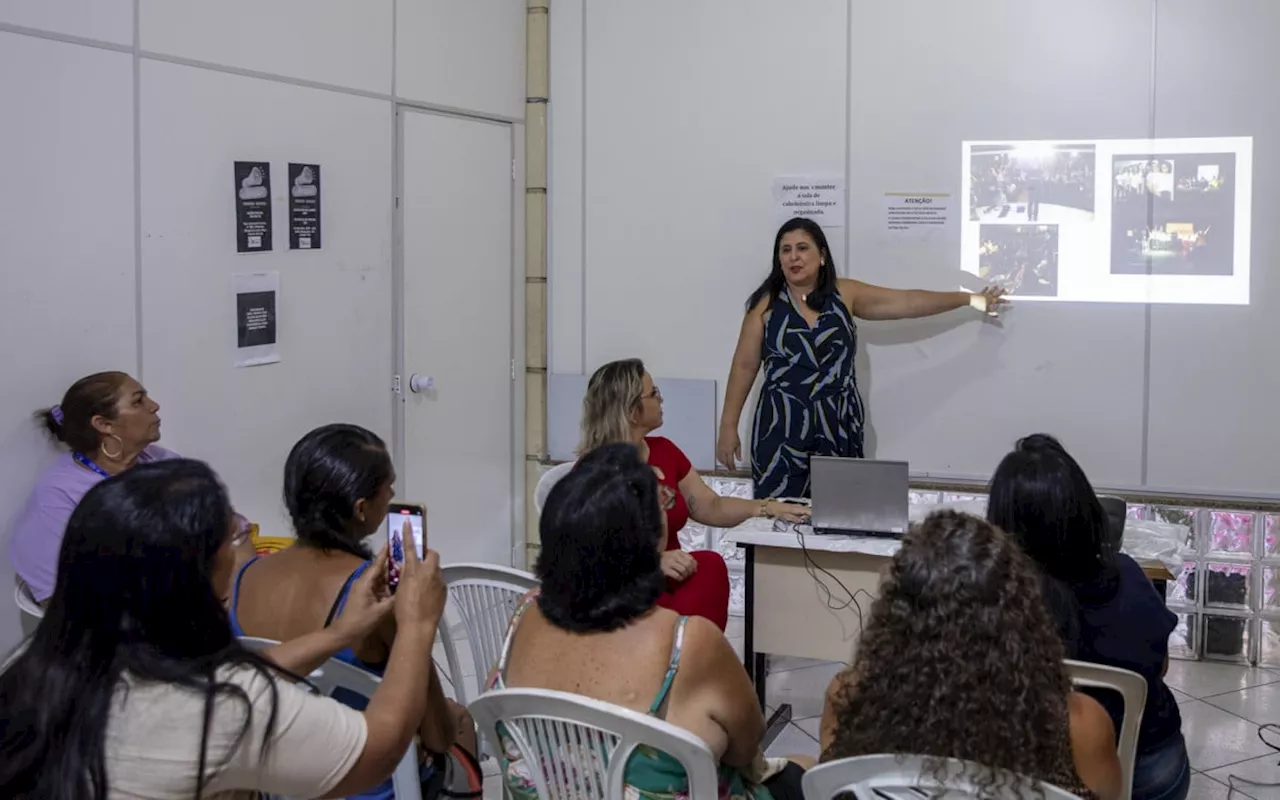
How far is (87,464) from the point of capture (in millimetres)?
3441

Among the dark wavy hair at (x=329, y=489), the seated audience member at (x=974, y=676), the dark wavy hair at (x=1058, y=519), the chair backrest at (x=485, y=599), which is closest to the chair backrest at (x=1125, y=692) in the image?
the dark wavy hair at (x=1058, y=519)

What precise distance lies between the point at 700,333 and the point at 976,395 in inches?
47.5

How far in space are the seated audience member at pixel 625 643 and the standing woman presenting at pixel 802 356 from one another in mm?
2562

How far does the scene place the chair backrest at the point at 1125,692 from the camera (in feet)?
7.50

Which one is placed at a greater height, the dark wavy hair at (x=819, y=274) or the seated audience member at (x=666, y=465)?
the dark wavy hair at (x=819, y=274)

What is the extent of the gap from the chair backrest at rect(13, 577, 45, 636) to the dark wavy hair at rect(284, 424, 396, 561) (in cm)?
122

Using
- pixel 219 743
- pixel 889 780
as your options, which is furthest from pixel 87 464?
pixel 889 780

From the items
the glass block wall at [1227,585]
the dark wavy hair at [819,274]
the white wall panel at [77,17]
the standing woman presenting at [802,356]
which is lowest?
the glass block wall at [1227,585]

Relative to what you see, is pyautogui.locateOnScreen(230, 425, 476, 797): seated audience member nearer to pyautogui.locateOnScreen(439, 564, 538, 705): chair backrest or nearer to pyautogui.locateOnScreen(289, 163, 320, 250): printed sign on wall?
pyautogui.locateOnScreen(439, 564, 538, 705): chair backrest

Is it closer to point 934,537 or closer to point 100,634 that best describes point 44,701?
point 100,634

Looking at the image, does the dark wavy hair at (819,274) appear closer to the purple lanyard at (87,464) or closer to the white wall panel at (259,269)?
the white wall panel at (259,269)

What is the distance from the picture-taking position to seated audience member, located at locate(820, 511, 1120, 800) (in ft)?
5.91

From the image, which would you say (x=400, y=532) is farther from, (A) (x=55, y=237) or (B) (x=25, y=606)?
(A) (x=55, y=237)

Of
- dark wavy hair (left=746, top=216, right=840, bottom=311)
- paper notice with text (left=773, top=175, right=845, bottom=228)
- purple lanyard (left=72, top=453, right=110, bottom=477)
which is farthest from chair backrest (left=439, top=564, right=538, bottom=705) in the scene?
paper notice with text (left=773, top=175, right=845, bottom=228)
